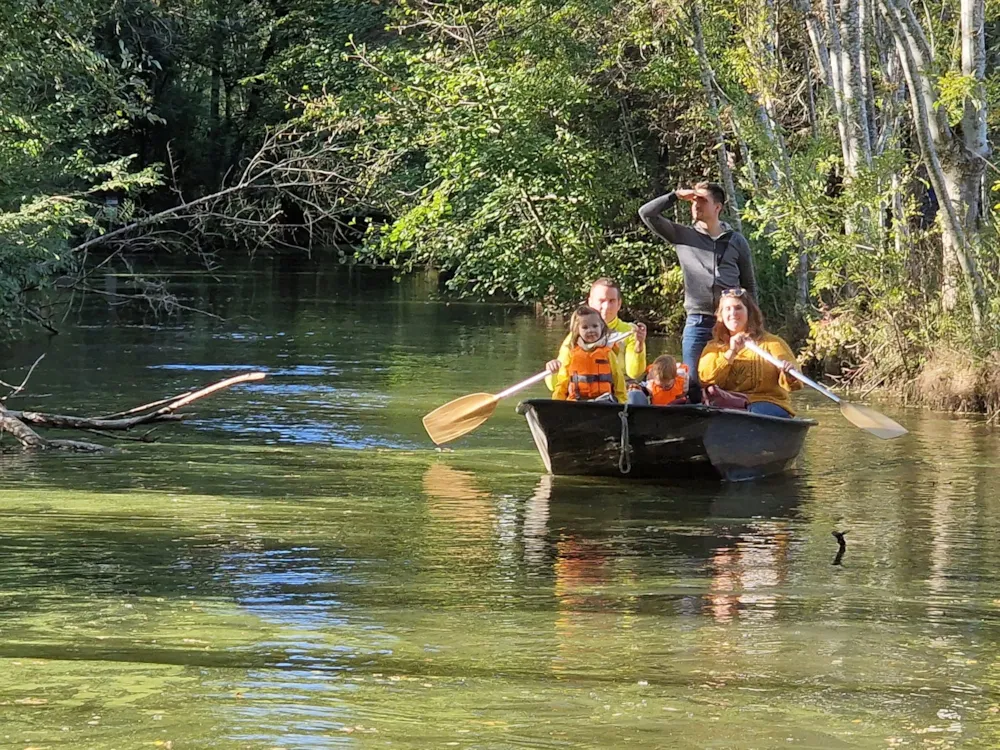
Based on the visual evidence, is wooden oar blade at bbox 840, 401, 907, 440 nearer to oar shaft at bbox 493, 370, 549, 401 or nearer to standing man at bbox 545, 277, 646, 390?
standing man at bbox 545, 277, 646, 390

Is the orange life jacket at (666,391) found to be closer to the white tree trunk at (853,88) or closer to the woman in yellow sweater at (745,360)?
the woman in yellow sweater at (745,360)

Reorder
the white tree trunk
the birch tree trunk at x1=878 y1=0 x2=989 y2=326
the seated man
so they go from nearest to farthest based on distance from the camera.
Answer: the seated man
the birch tree trunk at x1=878 y1=0 x2=989 y2=326
the white tree trunk

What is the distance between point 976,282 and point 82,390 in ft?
25.8

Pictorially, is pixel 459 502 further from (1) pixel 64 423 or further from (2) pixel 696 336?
(1) pixel 64 423

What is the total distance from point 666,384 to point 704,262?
31.8 inches

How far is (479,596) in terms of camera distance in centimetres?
724

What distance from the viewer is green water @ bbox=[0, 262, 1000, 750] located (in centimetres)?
530

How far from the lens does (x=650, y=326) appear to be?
Answer: 79.6 ft

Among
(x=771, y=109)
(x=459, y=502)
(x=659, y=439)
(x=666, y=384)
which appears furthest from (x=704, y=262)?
(x=771, y=109)

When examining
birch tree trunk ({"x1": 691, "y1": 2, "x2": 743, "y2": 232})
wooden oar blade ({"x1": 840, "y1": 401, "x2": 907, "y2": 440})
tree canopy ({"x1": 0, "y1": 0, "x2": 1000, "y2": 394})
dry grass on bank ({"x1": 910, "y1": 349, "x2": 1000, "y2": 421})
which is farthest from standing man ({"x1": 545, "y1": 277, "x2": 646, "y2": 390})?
birch tree trunk ({"x1": 691, "y1": 2, "x2": 743, "y2": 232})

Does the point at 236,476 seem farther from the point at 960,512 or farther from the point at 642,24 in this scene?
the point at 642,24

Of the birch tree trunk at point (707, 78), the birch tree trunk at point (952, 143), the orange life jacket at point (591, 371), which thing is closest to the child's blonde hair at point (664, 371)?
the orange life jacket at point (591, 371)

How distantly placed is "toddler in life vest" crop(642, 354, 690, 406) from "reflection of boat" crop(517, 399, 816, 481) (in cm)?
39

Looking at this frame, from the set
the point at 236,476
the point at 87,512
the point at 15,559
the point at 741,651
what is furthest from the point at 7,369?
the point at 741,651
